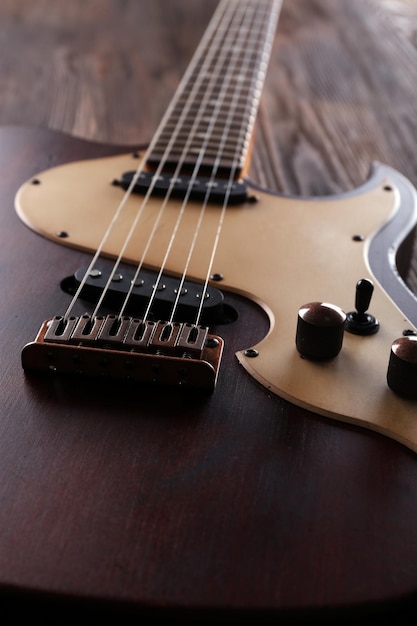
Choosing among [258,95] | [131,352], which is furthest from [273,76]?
[131,352]

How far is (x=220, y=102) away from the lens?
1.25 m

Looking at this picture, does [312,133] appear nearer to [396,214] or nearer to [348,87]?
[348,87]

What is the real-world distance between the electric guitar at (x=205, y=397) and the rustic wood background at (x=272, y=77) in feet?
0.98

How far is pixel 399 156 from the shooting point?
4.42 feet

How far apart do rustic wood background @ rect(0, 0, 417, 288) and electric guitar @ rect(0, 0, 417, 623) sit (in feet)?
0.98

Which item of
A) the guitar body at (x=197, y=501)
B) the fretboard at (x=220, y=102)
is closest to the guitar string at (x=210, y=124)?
the fretboard at (x=220, y=102)

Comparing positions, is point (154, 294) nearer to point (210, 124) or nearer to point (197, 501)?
point (197, 501)

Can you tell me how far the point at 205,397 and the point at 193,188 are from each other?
1.36 ft

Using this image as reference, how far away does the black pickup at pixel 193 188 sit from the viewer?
3.26 ft

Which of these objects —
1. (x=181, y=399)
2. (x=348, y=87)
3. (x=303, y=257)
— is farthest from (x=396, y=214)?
(x=348, y=87)

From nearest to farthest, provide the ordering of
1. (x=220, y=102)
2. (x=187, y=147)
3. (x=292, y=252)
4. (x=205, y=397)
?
(x=205, y=397)
(x=292, y=252)
(x=187, y=147)
(x=220, y=102)

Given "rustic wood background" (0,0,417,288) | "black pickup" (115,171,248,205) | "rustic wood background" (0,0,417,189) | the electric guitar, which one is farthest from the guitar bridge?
"rustic wood background" (0,0,417,189)

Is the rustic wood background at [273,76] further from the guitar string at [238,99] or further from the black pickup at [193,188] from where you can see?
the black pickup at [193,188]

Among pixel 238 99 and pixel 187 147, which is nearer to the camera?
pixel 187 147
